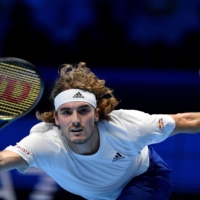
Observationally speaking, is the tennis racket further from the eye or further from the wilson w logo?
the eye

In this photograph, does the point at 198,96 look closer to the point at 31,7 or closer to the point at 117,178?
the point at 31,7

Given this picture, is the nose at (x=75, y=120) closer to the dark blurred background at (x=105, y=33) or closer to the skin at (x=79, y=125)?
the skin at (x=79, y=125)

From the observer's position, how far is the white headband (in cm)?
547

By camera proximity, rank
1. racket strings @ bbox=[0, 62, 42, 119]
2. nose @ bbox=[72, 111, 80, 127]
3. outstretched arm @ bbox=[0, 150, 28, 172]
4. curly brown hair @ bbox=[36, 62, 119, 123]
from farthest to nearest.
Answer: curly brown hair @ bbox=[36, 62, 119, 123] < racket strings @ bbox=[0, 62, 42, 119] < nose @ bbox=[72, 111, 80, 127] < outstretched arm @ bbox=[0, 150, 28, 172]

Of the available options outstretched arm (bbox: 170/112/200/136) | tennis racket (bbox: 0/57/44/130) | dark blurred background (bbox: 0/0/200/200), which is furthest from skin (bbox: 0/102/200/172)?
dark blurred background (bbox: 0/0/200/200)

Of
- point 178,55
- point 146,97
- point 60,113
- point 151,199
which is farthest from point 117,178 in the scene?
point 178,55

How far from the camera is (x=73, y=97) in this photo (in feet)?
18.0

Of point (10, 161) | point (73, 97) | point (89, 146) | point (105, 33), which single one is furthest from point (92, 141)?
point (105, 33)

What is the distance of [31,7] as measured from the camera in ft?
33.0

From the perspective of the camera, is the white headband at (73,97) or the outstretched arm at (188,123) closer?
the white headband at (73,97)

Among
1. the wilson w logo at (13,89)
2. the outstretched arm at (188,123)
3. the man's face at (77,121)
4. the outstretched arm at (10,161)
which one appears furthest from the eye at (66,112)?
the outstretched arm at (188,123)

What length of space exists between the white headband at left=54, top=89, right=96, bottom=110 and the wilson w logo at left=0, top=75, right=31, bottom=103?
0.24 metres

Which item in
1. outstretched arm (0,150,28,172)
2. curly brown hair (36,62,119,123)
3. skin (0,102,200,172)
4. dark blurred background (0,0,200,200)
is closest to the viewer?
outstretched arm (0,150,28,172)

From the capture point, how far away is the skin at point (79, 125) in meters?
5.28
